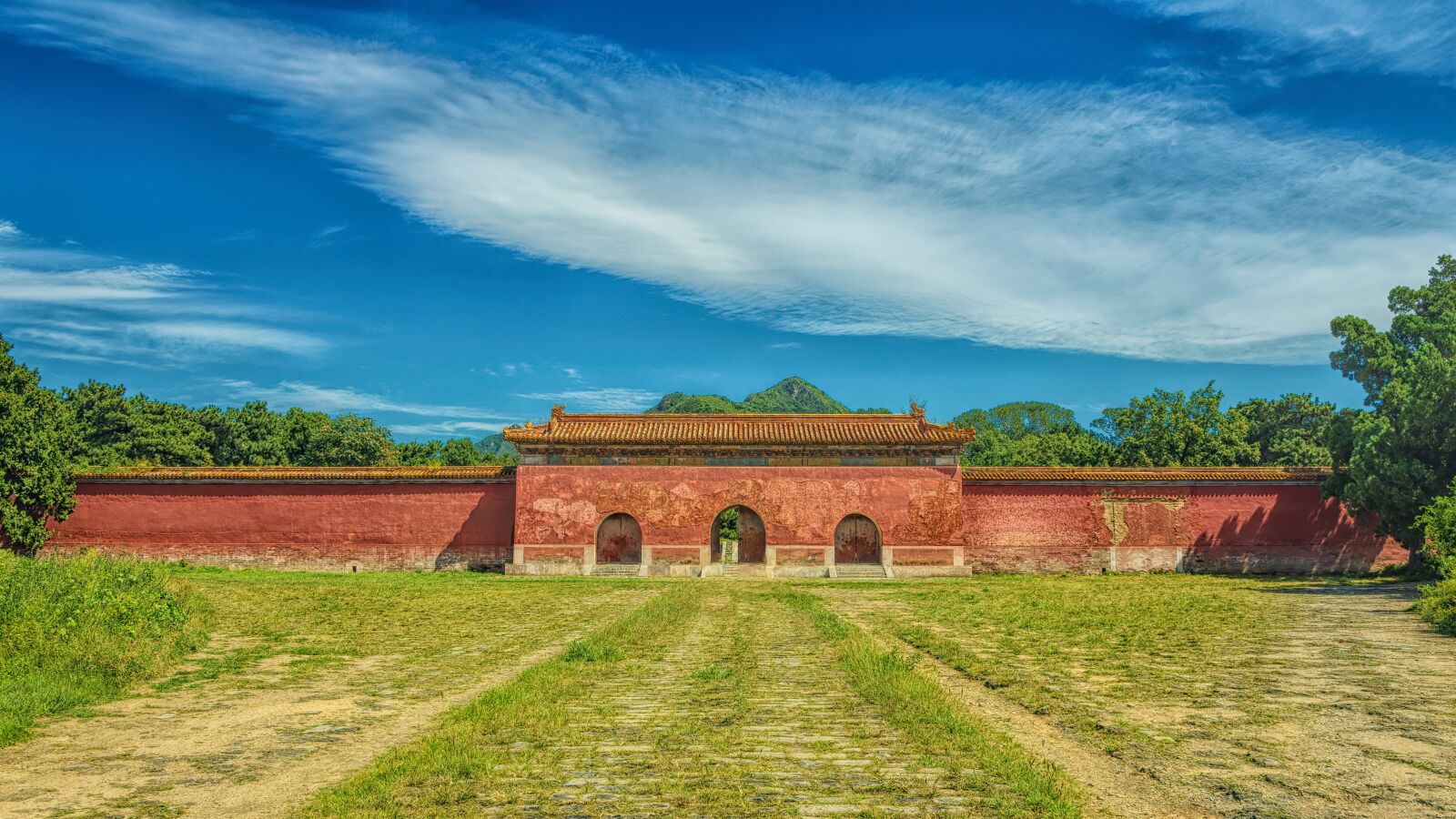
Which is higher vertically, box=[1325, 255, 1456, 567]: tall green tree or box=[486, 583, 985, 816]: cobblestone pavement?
box=[1325, 255, 1456, 567]: tall green tree

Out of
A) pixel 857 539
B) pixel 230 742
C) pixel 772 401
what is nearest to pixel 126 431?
pixel 857 539

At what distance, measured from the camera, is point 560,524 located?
2684cm

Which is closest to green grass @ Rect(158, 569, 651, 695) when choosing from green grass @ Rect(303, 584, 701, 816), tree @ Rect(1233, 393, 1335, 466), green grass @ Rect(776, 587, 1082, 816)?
green grass @ Rect(303, 584, 701, 816)

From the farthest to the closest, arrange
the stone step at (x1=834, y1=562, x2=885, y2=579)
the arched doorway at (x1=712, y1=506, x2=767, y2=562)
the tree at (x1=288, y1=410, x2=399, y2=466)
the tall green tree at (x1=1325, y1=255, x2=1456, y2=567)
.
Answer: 1. the tree at (x1=288, y1=410, x2=399, y2=466)
2. the arched doorway at (x1=712, y1=506, x2=767, y2=562)
3. the stone step at (x1=834, y1=562, x2=885, y2=579)
4. the tall green tree at (x1=1325, y1=255, x2=1456, y2=567)

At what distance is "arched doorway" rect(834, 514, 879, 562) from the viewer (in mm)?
30219

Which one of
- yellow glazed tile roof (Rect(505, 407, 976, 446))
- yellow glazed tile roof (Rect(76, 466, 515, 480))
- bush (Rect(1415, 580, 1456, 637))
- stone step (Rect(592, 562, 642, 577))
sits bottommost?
stone step (Rect(592, 562, 642, 577))

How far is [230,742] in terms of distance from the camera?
6094 millimetres

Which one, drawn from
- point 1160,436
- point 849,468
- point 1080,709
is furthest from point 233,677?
point 1160,436

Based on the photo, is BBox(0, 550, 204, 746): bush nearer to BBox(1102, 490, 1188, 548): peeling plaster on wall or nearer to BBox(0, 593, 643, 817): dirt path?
BBox(0, 593, 643, 817): dirt path

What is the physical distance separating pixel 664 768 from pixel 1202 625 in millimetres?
10522

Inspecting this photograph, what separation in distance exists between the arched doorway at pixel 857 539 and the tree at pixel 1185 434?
15.0m

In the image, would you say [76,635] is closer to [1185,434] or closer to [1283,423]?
[1185,434]

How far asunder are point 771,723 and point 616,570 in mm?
21030

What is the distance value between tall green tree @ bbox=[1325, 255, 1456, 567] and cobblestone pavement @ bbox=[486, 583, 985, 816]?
1941 cm
